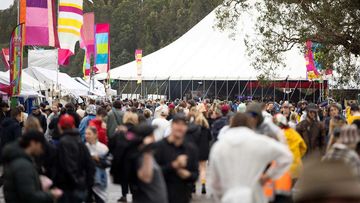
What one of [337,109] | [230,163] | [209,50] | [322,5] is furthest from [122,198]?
[209,50]

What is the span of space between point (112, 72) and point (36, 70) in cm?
1931

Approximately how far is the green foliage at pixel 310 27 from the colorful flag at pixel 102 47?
6.65 m

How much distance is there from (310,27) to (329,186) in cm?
2814

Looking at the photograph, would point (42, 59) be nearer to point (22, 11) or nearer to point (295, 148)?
point (22, 11)

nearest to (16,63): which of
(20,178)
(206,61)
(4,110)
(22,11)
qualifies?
(22,11)

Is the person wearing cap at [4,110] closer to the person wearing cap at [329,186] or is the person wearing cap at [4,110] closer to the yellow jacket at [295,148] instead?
the yellow jacket at [295,148]

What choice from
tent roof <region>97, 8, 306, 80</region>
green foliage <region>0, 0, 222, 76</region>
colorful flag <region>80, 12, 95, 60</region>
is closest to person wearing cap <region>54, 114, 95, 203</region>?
colorful flag <region>80, 12, 95, 60</region>

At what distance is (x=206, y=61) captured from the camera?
5297cm

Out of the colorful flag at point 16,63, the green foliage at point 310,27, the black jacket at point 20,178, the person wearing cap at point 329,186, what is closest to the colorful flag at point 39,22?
the colorful flag at point 16,63

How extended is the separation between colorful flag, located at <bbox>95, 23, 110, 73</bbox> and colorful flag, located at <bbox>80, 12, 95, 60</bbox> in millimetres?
504

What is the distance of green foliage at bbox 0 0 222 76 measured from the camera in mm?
96438

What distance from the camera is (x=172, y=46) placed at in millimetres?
56875

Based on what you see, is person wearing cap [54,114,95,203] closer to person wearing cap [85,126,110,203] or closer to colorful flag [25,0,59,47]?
person wearing cap [85,126,110,203]

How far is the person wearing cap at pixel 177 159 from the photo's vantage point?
8.40 m
